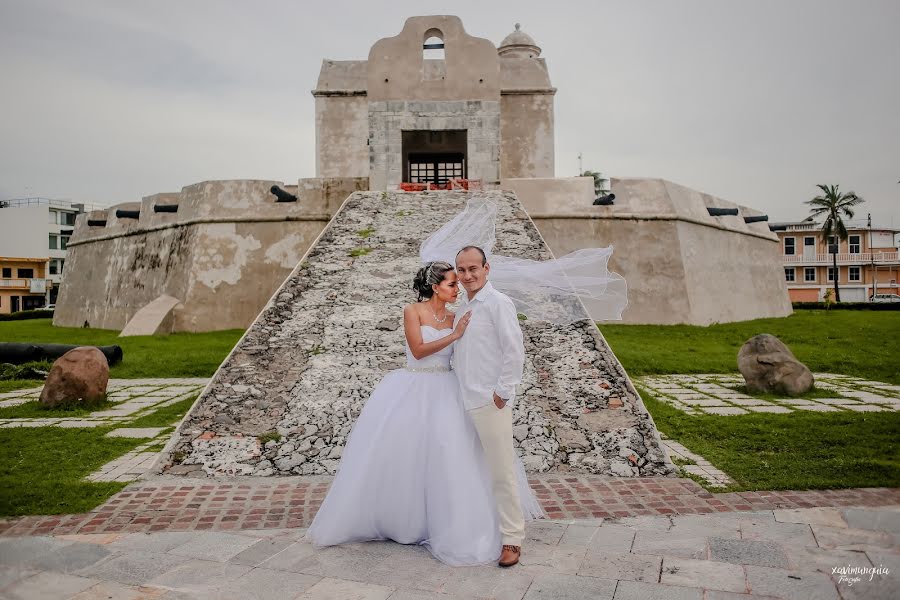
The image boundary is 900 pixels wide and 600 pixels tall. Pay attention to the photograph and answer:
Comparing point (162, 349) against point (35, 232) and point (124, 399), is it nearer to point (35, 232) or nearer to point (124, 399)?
point (124, 399)

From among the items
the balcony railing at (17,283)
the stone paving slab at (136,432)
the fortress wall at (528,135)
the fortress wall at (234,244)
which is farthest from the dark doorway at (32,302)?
the stone paving slab at (136,432)

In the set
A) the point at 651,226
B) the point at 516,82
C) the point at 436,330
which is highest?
the point at 516,82

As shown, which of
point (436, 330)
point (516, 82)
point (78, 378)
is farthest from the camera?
point (516, 82)

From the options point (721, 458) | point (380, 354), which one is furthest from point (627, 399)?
point (380, 354)

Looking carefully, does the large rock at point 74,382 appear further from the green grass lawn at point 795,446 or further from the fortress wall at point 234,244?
the fortress wall at point 234,244

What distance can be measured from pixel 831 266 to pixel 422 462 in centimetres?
5721

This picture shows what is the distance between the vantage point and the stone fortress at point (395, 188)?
53.0 ft

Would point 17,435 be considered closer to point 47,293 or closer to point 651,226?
point 651,226

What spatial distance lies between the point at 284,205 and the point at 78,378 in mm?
9172

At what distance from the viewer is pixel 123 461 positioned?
5.75 metres

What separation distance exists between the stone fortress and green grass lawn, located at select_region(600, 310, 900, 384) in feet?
4.71

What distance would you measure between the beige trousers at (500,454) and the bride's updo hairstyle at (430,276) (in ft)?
2.64

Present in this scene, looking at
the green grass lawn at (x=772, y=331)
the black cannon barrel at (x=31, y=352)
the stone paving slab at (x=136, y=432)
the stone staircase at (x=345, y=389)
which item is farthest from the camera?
the black cannon barrel at (x=31, y=352)

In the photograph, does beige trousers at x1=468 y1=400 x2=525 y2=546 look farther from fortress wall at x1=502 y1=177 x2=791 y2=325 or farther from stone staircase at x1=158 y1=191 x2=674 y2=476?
fortress wall at x1=502 y1=177 x2=791 y2=325
